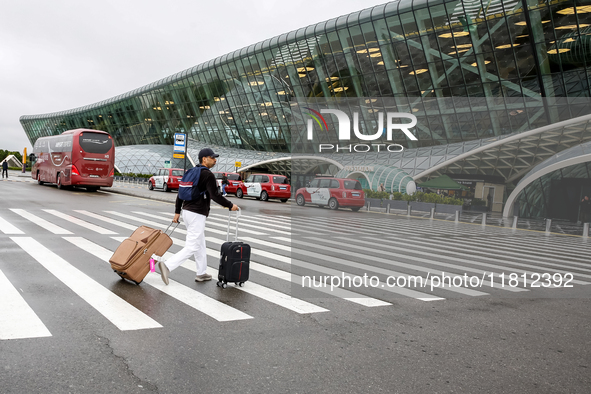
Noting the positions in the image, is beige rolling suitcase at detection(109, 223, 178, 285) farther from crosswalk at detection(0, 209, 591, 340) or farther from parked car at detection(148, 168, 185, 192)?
parked car at detection(148, 168, 185, 192)

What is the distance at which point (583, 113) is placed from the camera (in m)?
28.0

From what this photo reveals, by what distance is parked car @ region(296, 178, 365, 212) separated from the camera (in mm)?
25906

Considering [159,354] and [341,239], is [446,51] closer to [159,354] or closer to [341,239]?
[341,239]

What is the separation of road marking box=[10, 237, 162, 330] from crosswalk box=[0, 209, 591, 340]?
0.01 metres

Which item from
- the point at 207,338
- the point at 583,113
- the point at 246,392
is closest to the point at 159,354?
the point at 207,338

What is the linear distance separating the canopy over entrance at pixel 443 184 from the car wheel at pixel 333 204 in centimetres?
496

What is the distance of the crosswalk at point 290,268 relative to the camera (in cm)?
547

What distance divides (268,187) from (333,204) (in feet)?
24.0

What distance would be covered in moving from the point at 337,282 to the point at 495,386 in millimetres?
3643

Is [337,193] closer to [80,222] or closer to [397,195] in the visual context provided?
[397,195]

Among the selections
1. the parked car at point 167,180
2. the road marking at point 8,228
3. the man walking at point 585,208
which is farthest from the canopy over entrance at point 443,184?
the road marking at point 8,228

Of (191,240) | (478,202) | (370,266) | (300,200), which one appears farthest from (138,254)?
(300,200)

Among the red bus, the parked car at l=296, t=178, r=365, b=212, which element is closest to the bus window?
the red bus

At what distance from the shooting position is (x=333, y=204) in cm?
2655
